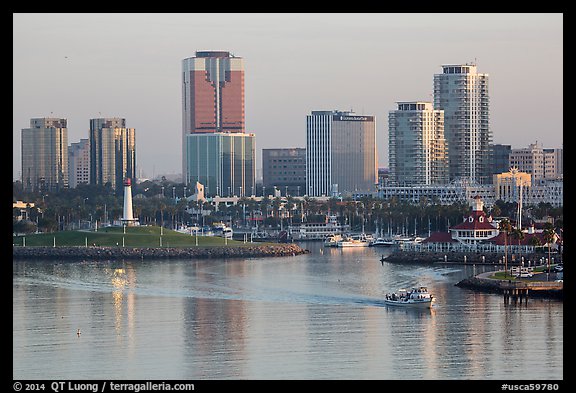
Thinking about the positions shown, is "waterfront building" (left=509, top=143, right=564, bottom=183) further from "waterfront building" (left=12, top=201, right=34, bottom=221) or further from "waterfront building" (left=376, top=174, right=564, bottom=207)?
"waterfront building" (left=12, top=201, right=34, bottom=221)

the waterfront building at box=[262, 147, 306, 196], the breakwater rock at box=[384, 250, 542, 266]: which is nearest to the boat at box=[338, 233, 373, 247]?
the breakwater rock at box=[384, 250, 542, 266]

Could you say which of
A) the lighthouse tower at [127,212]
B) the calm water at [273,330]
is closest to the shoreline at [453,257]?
the calm water at [273,330]

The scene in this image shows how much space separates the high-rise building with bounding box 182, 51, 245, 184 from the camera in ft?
463

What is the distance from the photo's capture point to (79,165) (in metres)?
132

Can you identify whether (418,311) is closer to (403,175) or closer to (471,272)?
(471,272)

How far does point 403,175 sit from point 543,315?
77.1 m

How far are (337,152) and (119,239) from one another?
188 ft

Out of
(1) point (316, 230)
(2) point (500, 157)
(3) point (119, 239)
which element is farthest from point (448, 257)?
(2) point (500, 157)

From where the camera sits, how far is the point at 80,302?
36.5 meters

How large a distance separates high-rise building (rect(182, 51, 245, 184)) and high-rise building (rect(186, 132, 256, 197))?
13.2 m

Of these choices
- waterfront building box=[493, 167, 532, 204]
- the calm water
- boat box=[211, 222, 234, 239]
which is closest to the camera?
the calm water

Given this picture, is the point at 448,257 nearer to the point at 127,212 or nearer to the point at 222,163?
the point at 127,212

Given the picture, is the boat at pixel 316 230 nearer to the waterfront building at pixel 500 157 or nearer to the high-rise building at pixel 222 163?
the waterfront building at pixel 500 157

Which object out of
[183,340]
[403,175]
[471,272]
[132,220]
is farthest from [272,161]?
[183,340]
